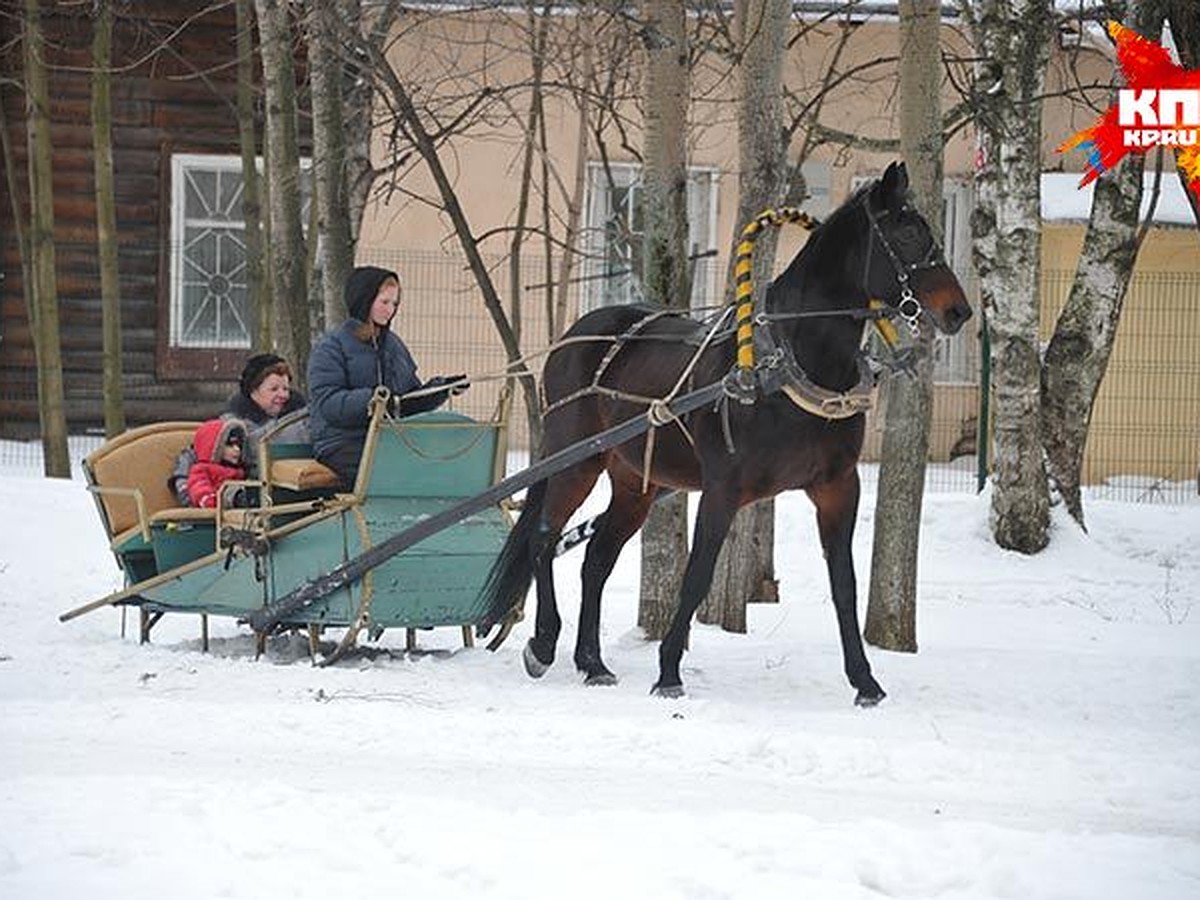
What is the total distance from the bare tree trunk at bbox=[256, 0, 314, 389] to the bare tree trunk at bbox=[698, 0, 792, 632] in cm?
308

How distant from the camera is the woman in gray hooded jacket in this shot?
31.3 feet

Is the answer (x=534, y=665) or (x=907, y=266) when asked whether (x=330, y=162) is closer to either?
(x=534, y=665)

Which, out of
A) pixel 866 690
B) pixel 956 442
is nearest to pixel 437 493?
pixel 866 690

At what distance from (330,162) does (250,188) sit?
23.3 feet

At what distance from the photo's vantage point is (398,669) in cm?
910

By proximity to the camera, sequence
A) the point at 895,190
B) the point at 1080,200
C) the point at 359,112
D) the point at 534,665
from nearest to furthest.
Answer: the point at 895,190, the point at 534,665, the point at 359,112, the point at 1080,200

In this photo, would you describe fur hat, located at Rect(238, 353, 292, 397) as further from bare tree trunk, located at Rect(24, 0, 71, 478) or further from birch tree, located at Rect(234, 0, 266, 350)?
bare tree trunk, located at Rect(24, 0, 71, 478)

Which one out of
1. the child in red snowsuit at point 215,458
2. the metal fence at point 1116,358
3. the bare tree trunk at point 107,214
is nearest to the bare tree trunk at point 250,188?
the bare tree trunk at point 107,214

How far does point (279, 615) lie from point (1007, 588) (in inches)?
255

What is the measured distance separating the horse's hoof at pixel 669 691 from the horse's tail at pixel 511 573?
106 cm

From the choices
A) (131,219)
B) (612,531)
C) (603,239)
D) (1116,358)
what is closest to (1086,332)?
(1116,358)

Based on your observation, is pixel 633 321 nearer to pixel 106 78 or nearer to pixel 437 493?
pixel 437 493

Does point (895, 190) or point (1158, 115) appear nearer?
point (895, 190)

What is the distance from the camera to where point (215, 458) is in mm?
10031
